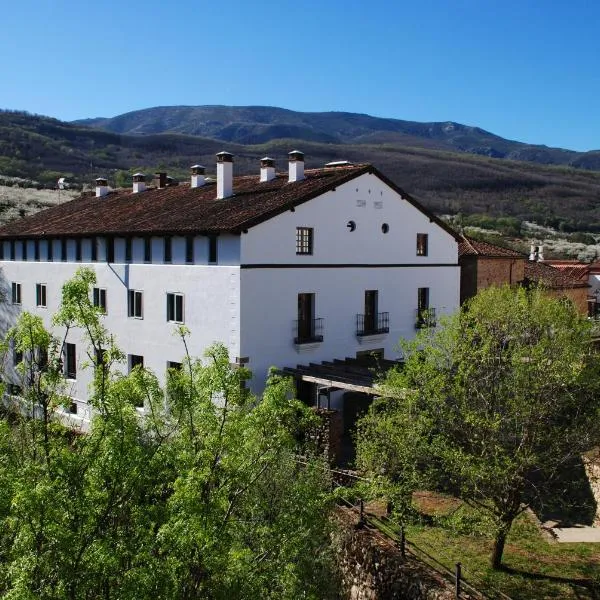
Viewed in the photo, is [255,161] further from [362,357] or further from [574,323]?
[574,323]

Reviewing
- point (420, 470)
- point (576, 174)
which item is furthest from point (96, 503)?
point (576, 174)

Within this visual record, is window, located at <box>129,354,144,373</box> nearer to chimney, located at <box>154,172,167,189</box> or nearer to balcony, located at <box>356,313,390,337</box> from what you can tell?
balcony, located at <box>356,313,390,337</box>

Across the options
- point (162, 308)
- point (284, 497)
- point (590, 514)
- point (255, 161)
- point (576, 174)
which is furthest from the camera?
point (576, 174)

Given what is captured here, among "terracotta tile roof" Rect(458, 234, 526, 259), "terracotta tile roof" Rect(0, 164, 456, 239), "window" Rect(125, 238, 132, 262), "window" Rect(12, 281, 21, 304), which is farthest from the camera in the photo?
"window" Rect(12, 281, 21, 304)

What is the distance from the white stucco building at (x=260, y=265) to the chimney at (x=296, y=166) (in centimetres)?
6

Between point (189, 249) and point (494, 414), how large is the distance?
640 inches

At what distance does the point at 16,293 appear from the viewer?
132 ft

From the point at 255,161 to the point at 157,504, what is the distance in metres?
140

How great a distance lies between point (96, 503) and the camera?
11.3m

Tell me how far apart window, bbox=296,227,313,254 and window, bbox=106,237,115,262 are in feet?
31.9

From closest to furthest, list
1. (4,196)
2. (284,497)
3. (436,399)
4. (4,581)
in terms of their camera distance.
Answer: (4,581)
(284,497)
(436,399)
(4,196)

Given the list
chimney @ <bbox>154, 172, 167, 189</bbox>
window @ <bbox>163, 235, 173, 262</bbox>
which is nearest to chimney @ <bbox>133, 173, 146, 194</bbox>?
chimney @ <bbox>154, 172, 167, 189</bbox>

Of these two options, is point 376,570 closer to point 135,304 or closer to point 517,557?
point 517,557

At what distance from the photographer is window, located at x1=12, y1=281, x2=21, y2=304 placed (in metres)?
40.2
